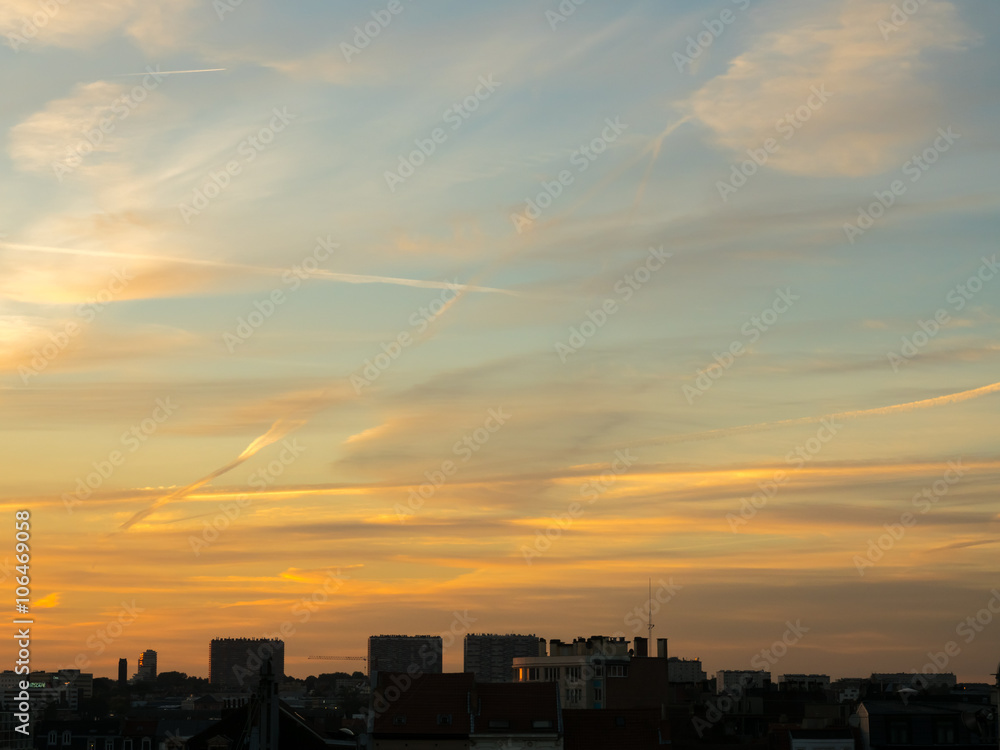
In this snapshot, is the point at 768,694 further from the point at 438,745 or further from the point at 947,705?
the point at 438,745

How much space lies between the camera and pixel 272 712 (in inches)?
1699

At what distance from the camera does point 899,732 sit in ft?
332

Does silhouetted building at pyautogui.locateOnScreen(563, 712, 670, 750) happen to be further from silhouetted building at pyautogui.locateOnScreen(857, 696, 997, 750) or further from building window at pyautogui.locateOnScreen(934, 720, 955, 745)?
building window at pyautogui.locateOnScreen(934, 720, 955, 745)

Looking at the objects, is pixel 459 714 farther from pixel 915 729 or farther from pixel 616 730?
pixel 915 729

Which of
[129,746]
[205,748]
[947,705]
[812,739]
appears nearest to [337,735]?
[205,748]

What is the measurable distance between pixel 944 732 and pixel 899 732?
350 cm

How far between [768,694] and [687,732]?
39.1 meters

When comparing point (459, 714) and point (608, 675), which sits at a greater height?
point (608, 675)

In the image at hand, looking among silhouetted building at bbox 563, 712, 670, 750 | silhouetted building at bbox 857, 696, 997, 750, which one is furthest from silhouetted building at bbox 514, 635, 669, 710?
silhouetted building at bbox 857, 696, 997, 750

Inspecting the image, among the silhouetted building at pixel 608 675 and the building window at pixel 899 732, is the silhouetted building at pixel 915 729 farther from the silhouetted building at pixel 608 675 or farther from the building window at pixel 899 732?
the silhouetted building at pixel 608 675

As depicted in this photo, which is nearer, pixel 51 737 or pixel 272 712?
pixel 272 712

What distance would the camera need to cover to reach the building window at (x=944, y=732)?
3949 inches

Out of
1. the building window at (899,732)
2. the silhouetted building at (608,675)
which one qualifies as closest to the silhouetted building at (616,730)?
the building window at (899,732)

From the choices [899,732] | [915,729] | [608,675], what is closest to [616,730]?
[899,732]
